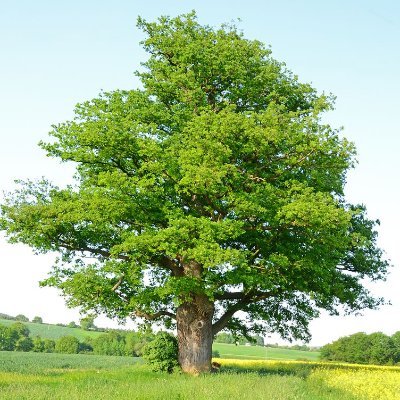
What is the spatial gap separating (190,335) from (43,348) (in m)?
80.4

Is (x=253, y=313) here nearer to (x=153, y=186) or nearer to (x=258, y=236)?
(x=258, y=236)

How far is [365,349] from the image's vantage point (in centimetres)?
9381

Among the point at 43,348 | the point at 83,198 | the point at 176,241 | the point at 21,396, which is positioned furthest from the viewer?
the point at 43,348

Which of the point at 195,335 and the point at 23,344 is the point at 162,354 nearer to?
the point at 195,335

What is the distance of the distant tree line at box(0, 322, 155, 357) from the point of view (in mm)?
96969

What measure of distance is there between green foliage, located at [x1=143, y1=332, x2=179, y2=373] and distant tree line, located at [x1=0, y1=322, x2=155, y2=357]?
229 ft

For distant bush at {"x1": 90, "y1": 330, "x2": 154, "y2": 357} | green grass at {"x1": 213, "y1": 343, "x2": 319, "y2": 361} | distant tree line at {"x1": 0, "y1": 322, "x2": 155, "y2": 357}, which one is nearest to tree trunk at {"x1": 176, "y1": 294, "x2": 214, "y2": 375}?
green grass at {"x1": 213, "y1": 343, "x2": 319, "y2": 361}

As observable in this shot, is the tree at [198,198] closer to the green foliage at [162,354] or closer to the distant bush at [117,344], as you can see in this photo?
the green foliage at [162,354]

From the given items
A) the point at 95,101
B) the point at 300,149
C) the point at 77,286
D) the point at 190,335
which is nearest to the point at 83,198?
the point at 77,286

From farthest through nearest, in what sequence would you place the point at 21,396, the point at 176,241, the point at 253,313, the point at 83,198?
1. the point at 253,313
2. the point at 83,198
3. the point at 176,241
4. the point at 21,396

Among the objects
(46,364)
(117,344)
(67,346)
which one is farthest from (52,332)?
(46,364)

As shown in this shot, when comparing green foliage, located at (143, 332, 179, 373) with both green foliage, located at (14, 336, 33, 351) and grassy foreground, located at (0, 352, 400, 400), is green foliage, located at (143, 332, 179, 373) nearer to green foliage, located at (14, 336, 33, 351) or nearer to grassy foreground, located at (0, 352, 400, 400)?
grassy foreground, located at (0, 352, 400, 400)

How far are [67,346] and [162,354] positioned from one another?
7672cm

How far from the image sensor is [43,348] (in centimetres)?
9925
